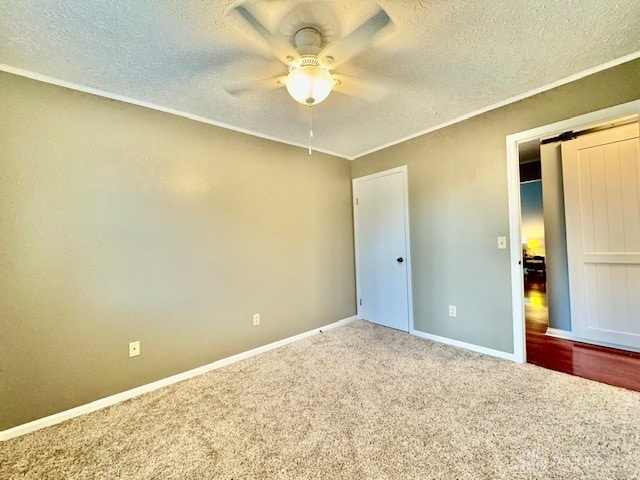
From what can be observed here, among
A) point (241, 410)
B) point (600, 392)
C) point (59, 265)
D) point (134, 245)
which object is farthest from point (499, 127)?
point (59, 265)

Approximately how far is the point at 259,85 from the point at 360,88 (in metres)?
0.77

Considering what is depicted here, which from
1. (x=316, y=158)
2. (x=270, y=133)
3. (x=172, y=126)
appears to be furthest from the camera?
(x=316, y=158)

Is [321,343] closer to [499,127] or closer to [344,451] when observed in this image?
[344,451]

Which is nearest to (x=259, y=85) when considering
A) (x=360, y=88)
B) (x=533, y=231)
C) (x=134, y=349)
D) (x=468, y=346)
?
(x=360, y=88)

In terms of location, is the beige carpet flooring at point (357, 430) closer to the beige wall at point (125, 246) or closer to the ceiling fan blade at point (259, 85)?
the beige wall at point (125, 246)

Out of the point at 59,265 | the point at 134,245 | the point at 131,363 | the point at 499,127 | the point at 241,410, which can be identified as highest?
the point at 499,127

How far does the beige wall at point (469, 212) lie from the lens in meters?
2.27

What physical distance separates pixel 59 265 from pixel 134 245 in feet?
1.49

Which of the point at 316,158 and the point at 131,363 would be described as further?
the point at 316,158

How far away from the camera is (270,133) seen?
2904 millimetres

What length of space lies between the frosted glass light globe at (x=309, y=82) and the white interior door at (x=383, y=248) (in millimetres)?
1926

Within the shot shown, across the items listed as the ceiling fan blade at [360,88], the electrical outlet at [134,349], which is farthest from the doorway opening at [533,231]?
the electrical outlet at [134,349]

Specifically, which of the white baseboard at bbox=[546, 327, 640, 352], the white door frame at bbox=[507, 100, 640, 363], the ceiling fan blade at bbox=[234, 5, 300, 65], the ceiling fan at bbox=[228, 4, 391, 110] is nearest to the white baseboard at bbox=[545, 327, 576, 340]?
the white baseboard at bbox=[546, 327, 640, 352]

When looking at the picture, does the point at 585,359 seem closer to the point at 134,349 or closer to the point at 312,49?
the point at 312,49
